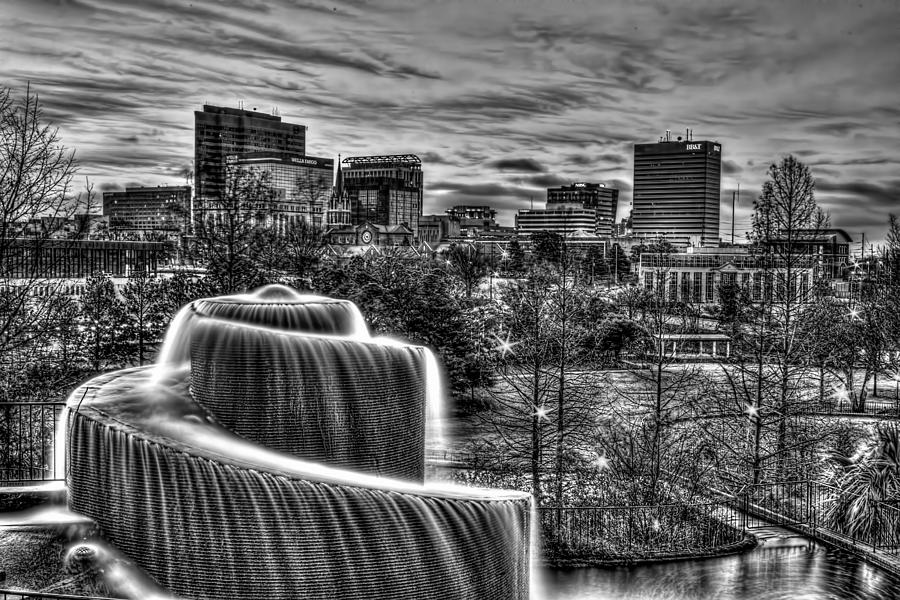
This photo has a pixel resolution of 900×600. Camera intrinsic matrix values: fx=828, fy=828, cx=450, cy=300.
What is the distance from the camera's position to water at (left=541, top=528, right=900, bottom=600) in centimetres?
1384

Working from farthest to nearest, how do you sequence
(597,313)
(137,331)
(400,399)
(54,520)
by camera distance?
1. (597,313)
2. (137,331)
3. (400,399)
4. (54,520)

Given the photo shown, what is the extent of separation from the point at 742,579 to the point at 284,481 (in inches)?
370

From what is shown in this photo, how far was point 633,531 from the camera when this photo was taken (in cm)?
1670

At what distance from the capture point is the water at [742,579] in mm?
13844

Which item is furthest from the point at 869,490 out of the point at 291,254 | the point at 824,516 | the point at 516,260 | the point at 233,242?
the point at 516,260

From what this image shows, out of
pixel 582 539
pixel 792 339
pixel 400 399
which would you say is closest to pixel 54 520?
pixel 400 399

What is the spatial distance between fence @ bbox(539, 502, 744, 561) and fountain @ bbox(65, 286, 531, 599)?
549 centimetres

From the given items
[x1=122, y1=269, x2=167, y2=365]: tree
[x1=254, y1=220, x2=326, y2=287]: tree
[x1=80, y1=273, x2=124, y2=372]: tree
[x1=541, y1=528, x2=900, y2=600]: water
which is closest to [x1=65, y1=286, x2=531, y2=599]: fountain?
[x1=541, y1=528, x2=900, y2=600]: water

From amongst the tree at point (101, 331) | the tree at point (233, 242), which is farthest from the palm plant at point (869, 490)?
the tree at point (101, 331)

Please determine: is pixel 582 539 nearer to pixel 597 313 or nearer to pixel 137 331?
pixel 137 331

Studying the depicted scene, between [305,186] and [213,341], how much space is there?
30.4 metres

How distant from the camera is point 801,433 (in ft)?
73.3

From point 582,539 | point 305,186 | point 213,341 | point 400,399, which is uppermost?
point 305,186

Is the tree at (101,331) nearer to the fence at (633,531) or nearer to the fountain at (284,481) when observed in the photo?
the fence at (633,531)
